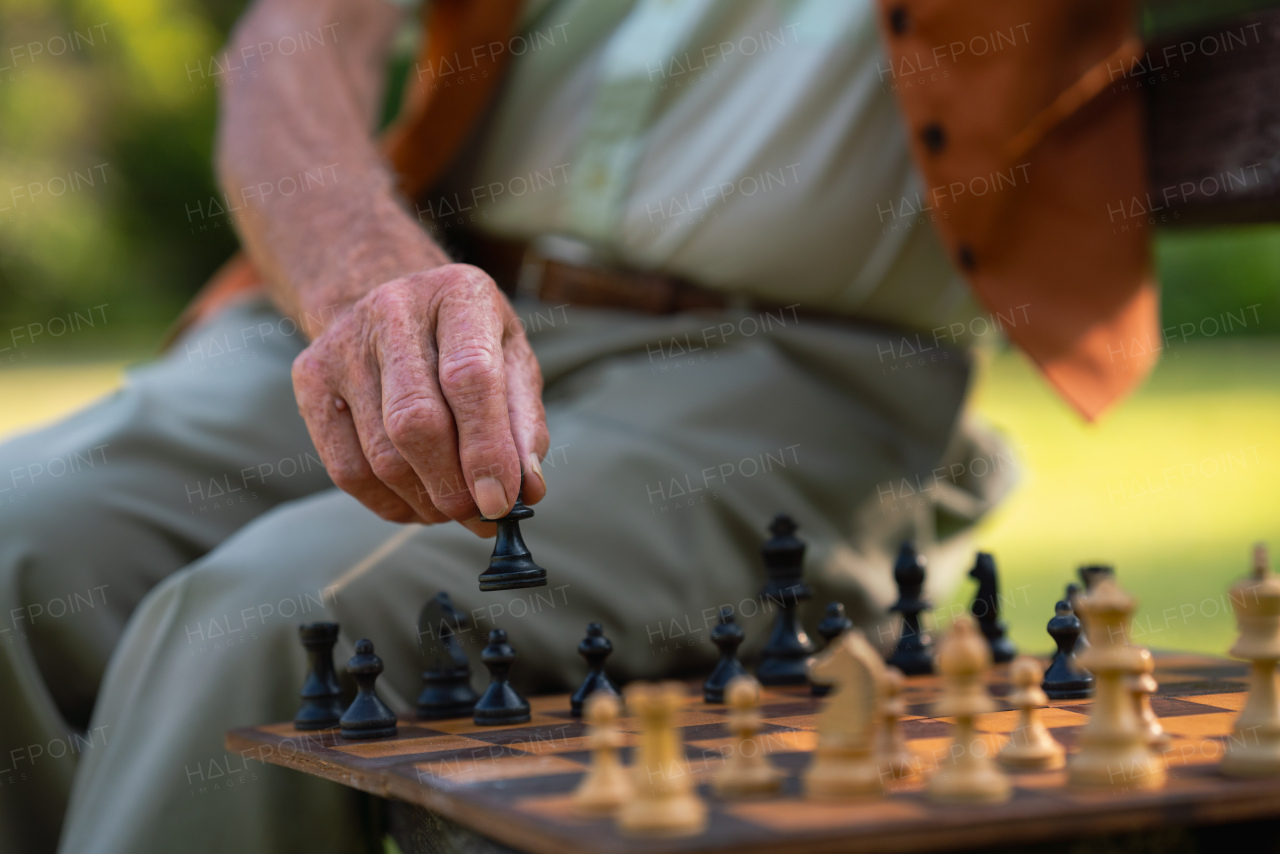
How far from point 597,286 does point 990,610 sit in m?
0.82

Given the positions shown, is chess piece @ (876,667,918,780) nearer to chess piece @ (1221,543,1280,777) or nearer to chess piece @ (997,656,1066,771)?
chess piece @ (997,656,1066,771)

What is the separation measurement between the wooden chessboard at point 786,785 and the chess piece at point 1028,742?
13 millimetres

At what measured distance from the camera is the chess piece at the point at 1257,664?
2.91 feet

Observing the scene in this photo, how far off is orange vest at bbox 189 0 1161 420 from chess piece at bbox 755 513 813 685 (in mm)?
544

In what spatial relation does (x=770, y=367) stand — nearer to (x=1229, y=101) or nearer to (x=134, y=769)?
(x=1229, y=101)

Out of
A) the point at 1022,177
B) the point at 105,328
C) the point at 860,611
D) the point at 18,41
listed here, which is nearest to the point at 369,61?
the point at 1022,177

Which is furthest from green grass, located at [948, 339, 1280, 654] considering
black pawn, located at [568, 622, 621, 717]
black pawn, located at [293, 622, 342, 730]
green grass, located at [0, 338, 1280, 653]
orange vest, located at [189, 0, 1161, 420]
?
black pawn, located at [293, 622, 342, 730]

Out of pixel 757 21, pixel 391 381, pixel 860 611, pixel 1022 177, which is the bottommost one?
pixel 860 611

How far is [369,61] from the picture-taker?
2.19 meters

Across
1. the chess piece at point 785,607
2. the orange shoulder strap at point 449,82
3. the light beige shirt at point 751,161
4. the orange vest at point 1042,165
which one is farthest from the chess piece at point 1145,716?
the orange shoulder strap at point 449,82

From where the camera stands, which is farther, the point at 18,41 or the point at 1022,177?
the point at 18,41

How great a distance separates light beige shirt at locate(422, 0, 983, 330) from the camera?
1862mm

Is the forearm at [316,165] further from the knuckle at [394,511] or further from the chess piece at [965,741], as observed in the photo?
the chess piece at [965,741]

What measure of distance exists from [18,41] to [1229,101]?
1756 cm
